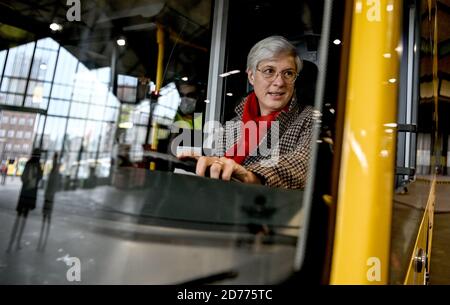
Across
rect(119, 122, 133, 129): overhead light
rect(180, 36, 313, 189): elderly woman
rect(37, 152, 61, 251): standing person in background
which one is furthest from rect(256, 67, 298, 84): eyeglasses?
rect(37, 152, 61, 251): standing person in background

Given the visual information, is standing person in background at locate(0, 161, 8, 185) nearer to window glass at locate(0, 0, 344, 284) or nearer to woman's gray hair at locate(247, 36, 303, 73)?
window glass at locate(0, 0, 344, 284)

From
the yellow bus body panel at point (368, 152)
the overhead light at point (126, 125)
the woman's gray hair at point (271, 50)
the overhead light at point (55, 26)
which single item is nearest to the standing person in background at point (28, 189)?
the overhead light at point (126, 125)

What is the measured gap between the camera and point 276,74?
843 mm

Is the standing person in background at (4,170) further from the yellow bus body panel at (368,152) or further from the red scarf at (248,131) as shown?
the yellow bus body panel at (368,152)

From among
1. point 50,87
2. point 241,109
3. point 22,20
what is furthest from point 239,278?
point 22,20

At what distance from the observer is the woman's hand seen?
0.76 meters

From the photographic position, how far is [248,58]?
0.84 meters

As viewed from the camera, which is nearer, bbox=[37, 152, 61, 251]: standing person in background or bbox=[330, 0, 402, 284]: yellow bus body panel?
bbox=[330, 0, 402, 284]: yellow bus body panel

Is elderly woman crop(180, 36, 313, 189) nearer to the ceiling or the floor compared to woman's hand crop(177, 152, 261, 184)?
nearer to the ceiling

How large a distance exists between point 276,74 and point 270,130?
0.15m

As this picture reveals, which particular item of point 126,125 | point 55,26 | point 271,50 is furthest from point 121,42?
point 271,50

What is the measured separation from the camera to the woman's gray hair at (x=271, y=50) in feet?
2.69

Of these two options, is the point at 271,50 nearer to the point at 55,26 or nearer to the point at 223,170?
the point at 223,170

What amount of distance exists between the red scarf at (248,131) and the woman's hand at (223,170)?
2 centimetres
